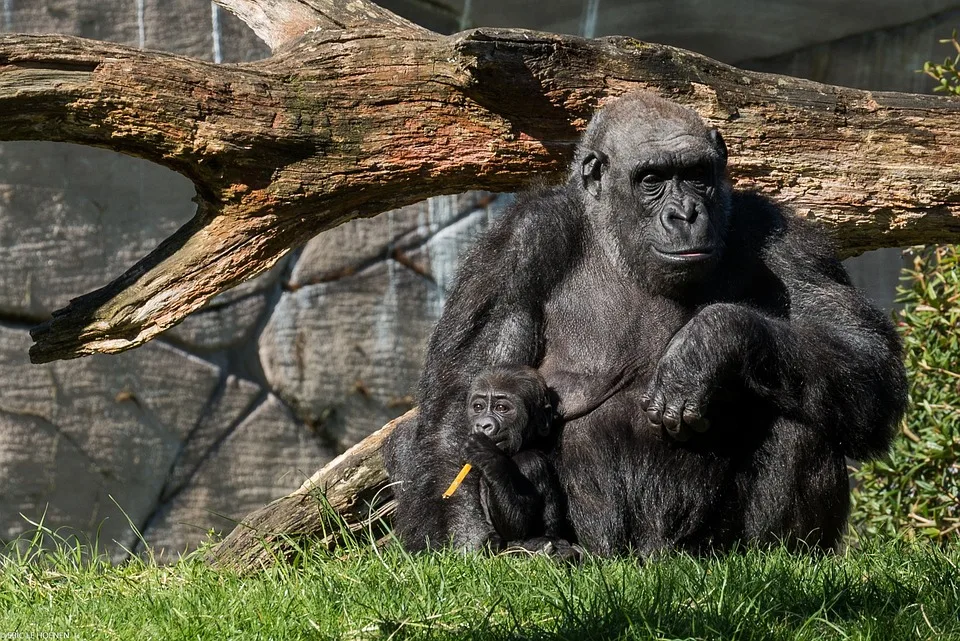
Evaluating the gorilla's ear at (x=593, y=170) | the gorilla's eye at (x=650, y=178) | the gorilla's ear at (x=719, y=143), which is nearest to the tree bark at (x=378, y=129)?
the gorilla's ear at (x=593, y=170)

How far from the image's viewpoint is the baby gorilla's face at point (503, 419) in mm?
4992

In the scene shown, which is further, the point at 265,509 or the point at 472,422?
the point at 265,509

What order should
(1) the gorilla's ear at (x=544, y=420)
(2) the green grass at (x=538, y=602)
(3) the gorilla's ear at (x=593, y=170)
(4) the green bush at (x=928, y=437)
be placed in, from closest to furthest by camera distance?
(2) the green grass at (x=538, y=602), (1) the gorilla's ear at (x=544, y=420), (3) the gorilla's ear at (x=593, y=170), (4) the green bush at (x=928, y=437)

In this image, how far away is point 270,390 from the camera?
34.9 feet

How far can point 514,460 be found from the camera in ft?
16.5

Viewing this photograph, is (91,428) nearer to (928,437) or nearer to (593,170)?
(593,170)

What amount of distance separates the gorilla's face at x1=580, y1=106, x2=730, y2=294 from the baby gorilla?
0.75m

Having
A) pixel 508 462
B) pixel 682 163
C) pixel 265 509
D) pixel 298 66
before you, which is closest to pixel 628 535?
pixel 508 462

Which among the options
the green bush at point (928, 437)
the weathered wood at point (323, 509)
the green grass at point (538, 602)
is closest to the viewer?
the green grass at point (538, 602)

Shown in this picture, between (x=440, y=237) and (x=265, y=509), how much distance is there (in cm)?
483

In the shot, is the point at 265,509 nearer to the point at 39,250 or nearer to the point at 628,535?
the point at 628,535

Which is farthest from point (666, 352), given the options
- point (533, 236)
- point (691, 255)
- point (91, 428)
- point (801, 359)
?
point (91, 428)

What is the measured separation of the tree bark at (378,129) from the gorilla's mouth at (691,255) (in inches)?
38.8

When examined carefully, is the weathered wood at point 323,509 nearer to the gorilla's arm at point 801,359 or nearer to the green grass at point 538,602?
the green grass at point 538,602
